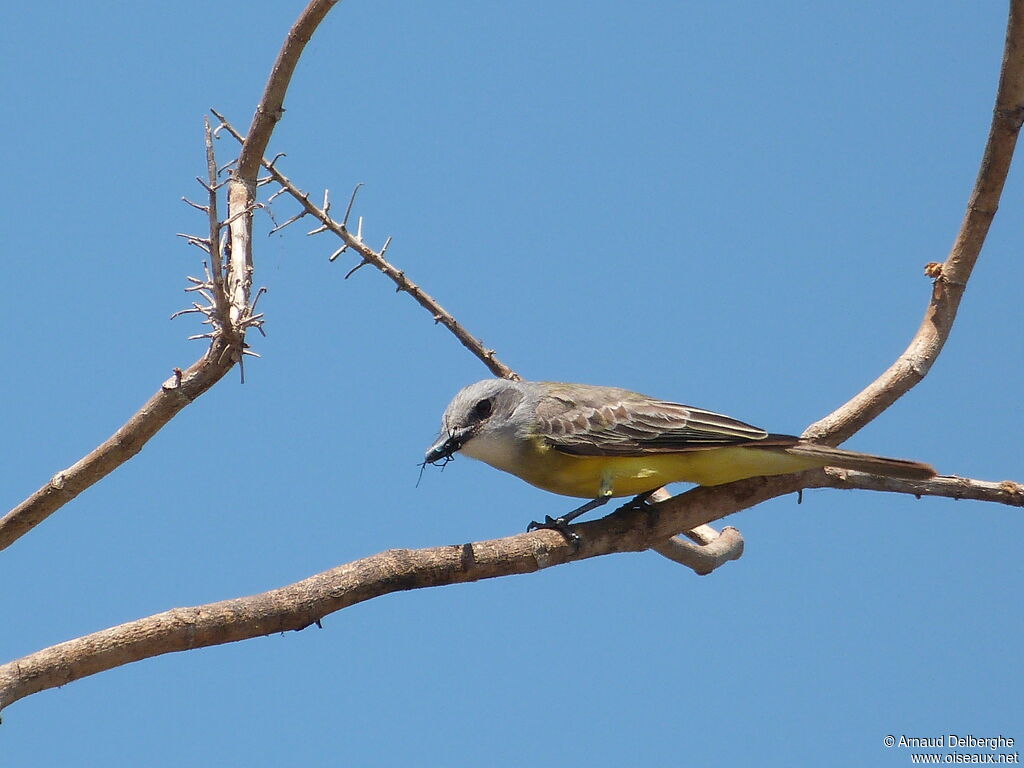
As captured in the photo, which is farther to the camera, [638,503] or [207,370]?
[638,503]

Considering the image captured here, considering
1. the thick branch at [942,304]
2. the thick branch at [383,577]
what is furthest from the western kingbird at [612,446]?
the thick branch at [942,304]

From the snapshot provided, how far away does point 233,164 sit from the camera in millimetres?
7547

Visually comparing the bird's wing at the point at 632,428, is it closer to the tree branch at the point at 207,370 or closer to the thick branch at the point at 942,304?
the thick branch at the point at 942,304

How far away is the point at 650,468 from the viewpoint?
7516mm

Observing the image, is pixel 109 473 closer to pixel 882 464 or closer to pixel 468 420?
pixel 468 420

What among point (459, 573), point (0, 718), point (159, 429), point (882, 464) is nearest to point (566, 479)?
point (459, 573)

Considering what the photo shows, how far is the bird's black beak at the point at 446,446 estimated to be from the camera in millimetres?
7730

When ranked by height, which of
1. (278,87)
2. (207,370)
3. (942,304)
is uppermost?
(278,87)

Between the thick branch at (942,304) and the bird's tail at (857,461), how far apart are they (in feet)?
2.75

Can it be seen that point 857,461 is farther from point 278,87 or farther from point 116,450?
point 116,450

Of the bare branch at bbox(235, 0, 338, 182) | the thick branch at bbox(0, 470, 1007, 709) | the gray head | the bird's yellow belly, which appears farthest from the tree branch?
the bird's yellow belly

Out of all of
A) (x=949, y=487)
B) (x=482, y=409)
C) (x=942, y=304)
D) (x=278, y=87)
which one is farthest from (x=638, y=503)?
(x=278, y=87)

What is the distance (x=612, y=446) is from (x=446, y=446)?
1168 mm

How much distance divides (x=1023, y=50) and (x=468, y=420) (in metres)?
4.55
